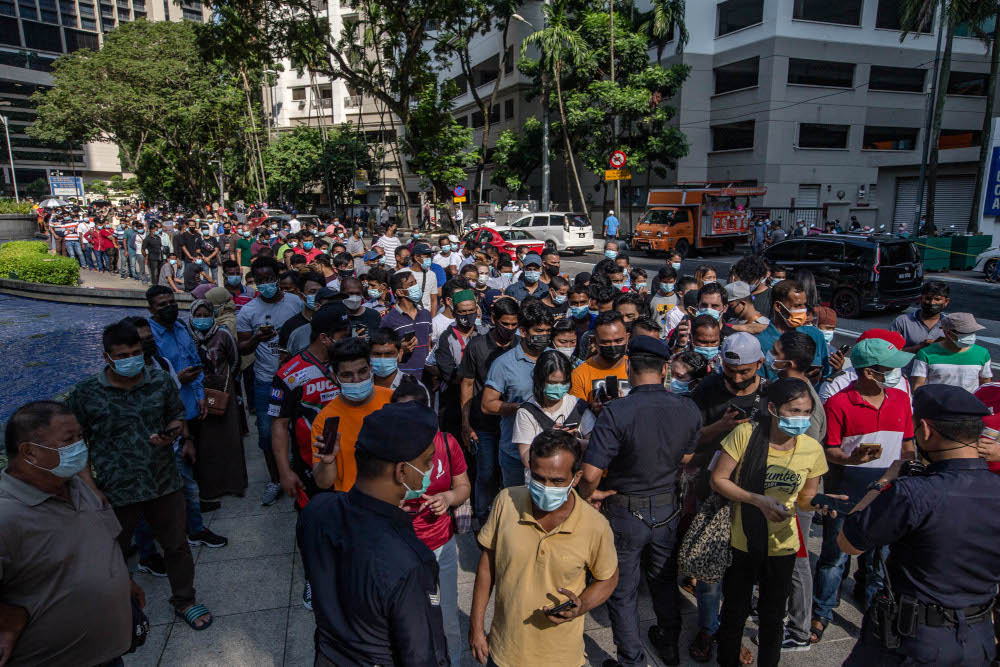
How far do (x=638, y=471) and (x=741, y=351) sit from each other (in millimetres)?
1076

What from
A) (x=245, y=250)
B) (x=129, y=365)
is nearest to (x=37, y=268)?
(x=245, y=250)

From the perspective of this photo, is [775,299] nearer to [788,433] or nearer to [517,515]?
[788,433]

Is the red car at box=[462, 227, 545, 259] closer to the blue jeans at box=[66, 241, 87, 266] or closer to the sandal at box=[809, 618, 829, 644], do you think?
the blue jeans at box=[66, 241, 87, 266]

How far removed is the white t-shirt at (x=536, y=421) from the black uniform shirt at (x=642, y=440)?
1.47ft

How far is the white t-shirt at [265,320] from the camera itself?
232 inches

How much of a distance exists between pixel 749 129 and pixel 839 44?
567 centimetres

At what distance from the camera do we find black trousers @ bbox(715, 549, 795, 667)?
3.22m

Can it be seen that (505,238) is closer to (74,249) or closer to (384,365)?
(74,249)

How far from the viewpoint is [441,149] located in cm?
2962

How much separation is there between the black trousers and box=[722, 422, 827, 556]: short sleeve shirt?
0.09 metres

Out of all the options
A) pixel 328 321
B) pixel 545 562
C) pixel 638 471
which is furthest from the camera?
pixel 328 321

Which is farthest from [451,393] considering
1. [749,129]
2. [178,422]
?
[749,129]

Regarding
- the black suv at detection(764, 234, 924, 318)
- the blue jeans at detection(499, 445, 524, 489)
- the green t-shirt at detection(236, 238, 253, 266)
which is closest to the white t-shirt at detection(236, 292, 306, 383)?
the blue jeans at detection(499, 445, 524, 489)

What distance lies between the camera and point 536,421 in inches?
145
